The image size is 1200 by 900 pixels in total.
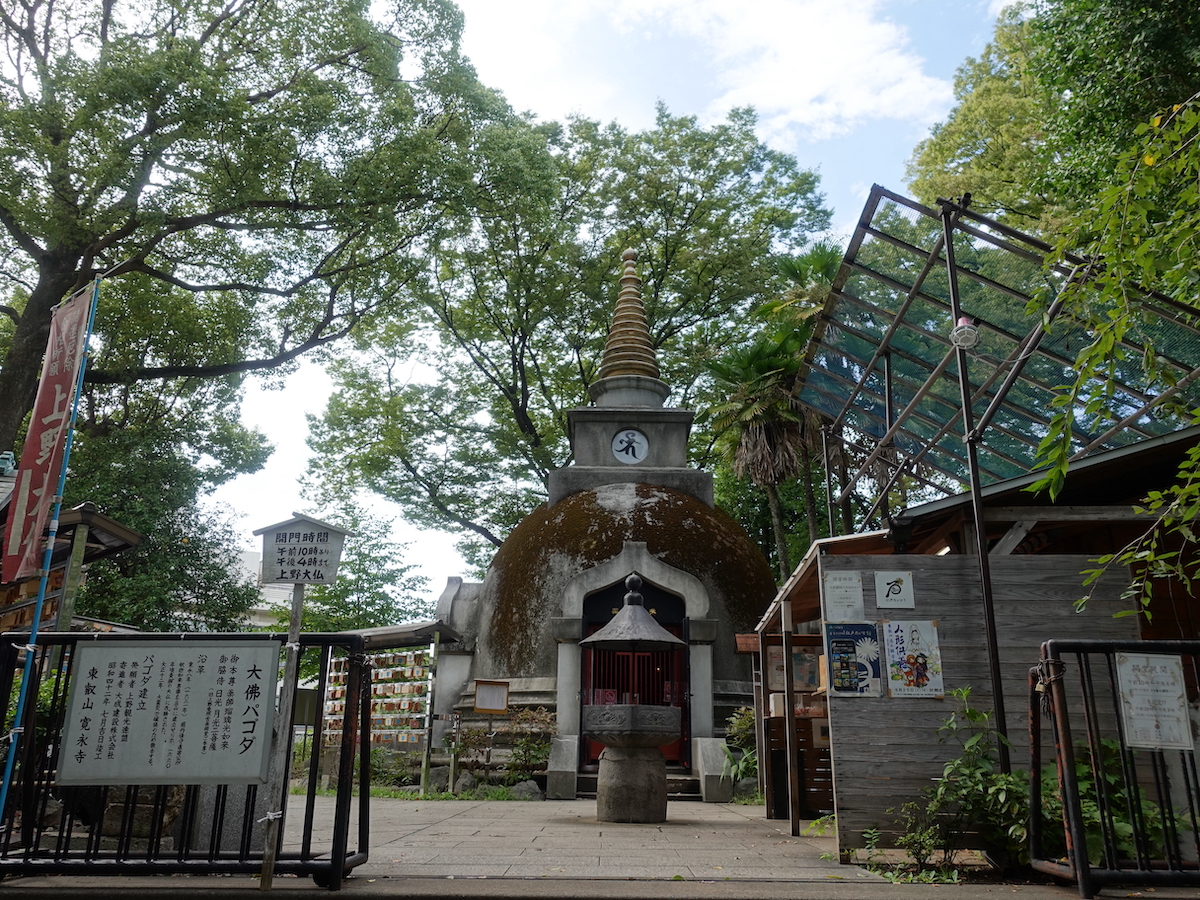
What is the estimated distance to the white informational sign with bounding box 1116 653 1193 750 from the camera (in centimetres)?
468

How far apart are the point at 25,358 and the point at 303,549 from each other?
1250cm

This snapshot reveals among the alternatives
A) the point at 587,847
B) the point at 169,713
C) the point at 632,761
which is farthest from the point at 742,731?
the point at 169,713

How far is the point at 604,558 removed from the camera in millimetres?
15094

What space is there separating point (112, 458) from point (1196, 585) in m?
20.9

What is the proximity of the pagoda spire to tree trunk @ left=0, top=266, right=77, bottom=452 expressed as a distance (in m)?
10.6

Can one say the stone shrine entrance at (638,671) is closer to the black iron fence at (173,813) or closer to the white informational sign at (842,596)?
the white informational sign at (842,596)

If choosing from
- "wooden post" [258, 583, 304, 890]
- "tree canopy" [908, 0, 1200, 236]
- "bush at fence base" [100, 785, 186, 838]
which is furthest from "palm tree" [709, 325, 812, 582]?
"wooden post" [258, 583, 304, 890]

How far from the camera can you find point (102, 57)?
44.1 feet

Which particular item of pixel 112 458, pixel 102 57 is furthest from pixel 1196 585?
pixel 112 458

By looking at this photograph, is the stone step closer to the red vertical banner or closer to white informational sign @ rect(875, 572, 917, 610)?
white informational sign @ rect(875, 572, 917, 610)

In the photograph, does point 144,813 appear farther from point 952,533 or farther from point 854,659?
point 952,533

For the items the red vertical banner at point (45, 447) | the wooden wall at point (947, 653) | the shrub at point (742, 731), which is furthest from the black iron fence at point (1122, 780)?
the shrub at point (742, 731)

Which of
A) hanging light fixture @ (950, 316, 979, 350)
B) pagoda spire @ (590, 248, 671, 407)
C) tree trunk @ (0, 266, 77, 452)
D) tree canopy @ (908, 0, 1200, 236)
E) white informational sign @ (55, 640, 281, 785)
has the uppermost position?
tree canopy @ (908, 0, 1200, 236)

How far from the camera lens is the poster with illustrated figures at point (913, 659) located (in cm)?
599
